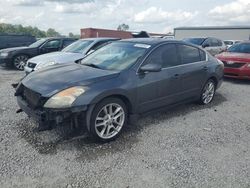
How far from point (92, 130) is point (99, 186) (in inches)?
40.5

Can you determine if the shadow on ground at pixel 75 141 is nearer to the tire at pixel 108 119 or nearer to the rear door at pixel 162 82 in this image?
the tire at pixel 108 119

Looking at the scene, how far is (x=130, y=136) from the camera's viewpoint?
445 centimetres

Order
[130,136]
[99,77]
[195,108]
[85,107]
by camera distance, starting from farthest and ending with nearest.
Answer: [195,108] → [130,136] → [99,77] → [85,107]

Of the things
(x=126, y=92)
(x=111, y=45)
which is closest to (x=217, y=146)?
(x=126, y=92)

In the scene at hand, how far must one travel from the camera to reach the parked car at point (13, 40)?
14.5 m

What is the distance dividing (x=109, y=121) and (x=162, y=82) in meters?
1.30

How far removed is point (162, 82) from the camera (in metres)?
4.86

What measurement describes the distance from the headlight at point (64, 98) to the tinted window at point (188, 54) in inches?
98.6

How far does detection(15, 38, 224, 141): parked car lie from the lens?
12.5 ft

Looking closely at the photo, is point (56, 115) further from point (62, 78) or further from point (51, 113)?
point (62, 78)

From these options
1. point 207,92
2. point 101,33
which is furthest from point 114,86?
point 101,33

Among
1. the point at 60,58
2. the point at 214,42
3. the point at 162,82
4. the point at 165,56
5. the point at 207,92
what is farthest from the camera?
the point at 214,42

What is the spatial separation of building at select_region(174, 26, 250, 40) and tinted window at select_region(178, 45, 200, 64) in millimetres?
41502

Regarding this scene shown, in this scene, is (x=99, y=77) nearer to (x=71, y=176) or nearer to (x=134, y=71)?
(x=134, y=71)
